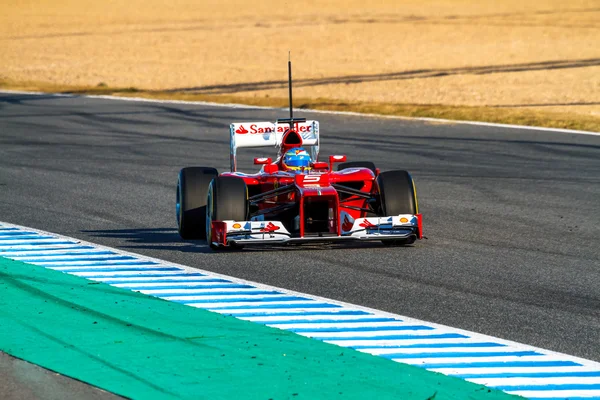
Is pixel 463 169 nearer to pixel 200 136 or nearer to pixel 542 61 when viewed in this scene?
pixel 200 136

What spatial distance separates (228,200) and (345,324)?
3048 mm

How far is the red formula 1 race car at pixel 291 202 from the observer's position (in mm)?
10516

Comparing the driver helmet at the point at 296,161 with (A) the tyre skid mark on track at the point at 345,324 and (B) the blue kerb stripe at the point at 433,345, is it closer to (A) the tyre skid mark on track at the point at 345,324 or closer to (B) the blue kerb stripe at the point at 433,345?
(A) the tyre skid mark on track at the point at 345,324

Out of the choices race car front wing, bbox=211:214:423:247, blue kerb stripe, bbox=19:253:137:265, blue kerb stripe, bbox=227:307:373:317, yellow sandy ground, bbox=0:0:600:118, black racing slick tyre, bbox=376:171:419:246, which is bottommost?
blue kerb stripe, bbox=227:307:373:317

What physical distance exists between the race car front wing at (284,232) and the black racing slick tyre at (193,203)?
2.92ft

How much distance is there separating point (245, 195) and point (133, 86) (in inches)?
1011

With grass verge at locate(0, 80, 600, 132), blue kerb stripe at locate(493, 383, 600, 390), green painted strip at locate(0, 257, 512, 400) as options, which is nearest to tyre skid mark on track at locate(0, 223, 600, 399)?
Result: blue kerb stripe at locate(493, 383, 600, 390)

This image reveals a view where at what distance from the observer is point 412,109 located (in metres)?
25.7

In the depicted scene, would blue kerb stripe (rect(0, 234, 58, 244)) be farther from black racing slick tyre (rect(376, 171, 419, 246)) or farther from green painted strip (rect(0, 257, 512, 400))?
black racing slick tyre (rect(376, 171, 419, 246))

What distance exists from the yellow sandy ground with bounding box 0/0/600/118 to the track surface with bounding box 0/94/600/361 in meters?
7.50

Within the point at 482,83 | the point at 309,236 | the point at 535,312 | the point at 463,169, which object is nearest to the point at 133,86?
the point at 482,83

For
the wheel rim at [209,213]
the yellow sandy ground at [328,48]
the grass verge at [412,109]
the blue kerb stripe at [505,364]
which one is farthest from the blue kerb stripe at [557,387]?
the yellow sandy ground at [328,48]

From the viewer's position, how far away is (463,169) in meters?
17.3

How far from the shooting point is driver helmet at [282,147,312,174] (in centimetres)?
1161
